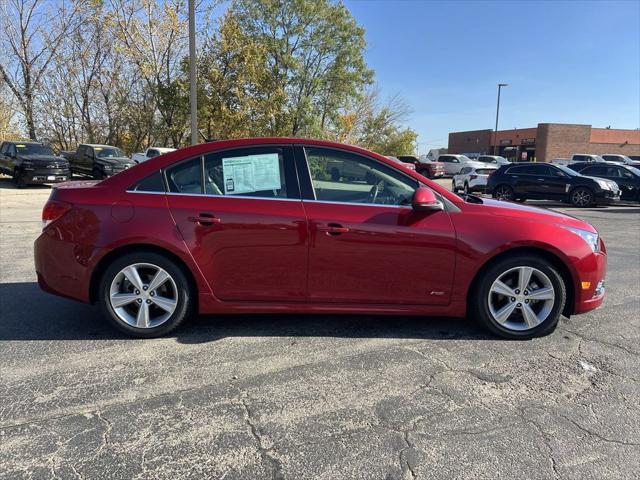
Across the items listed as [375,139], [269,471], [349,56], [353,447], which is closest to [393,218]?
[353,447]

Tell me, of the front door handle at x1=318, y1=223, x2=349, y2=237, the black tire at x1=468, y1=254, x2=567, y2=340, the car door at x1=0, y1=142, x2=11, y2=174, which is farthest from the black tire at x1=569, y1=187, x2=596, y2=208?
the car door at x1=0, y1=142, x2=11, y2=174

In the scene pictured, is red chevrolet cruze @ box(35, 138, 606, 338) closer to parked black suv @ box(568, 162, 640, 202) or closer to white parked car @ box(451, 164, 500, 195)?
parked black suv @ box(568, 162, 640, 202)

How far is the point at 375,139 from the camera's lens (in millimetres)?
42719

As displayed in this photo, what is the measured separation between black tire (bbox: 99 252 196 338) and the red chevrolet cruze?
0.04 feet

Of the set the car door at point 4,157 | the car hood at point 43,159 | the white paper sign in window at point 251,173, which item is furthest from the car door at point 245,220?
the car door at point 4,157

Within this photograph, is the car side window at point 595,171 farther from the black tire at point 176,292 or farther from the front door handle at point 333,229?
the black tire at point 176,292

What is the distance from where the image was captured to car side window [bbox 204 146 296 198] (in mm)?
3805

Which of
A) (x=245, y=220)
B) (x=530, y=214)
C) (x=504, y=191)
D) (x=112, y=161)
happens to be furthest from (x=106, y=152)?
(x=530, y=214)

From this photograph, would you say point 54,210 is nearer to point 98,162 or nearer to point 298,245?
point 298,245

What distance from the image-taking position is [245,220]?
3688 mm

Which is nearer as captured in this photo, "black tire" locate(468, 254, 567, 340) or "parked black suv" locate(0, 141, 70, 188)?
"black tire" locate(468, 254, 567, 340)

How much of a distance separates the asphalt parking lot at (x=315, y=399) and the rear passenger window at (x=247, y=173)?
1.23 meters

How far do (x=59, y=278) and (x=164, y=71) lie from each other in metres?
28.7

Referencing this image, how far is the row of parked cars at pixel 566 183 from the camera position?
1648 cm
